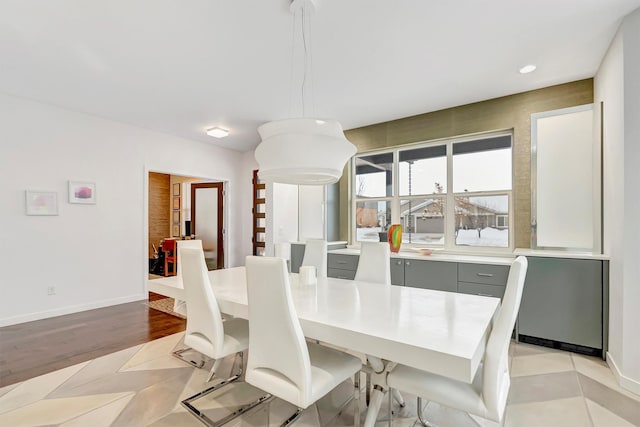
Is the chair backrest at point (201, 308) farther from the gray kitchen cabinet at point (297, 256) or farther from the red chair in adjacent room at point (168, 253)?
the red chair in adjacent room at point (168, 253)

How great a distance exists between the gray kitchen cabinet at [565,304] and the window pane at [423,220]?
4.38 feet

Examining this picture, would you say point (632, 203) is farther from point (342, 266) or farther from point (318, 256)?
point (342, 266)

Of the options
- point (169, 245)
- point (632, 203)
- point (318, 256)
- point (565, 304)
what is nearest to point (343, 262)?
point (318, 256)

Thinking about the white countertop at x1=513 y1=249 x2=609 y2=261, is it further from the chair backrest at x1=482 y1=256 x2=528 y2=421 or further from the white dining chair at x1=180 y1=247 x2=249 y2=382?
the white dining chair at x1=180 y1=247 x2=249 y2=382

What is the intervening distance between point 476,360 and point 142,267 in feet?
16.4

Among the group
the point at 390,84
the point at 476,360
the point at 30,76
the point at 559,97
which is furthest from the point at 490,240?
the point at 30,76

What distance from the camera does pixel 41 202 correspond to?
389 centimetres

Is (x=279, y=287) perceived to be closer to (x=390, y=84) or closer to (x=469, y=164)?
(x=390, y=84)

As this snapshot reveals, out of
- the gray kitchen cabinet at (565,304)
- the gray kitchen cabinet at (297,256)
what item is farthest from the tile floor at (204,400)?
the gray kitchen cabinet at (297,256)

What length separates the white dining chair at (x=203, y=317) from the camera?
1999 millimetres

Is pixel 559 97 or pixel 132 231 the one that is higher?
pixel 559 97

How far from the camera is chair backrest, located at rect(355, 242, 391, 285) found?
9.36ft

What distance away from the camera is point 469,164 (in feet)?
13.3

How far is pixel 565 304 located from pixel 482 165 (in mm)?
1824
